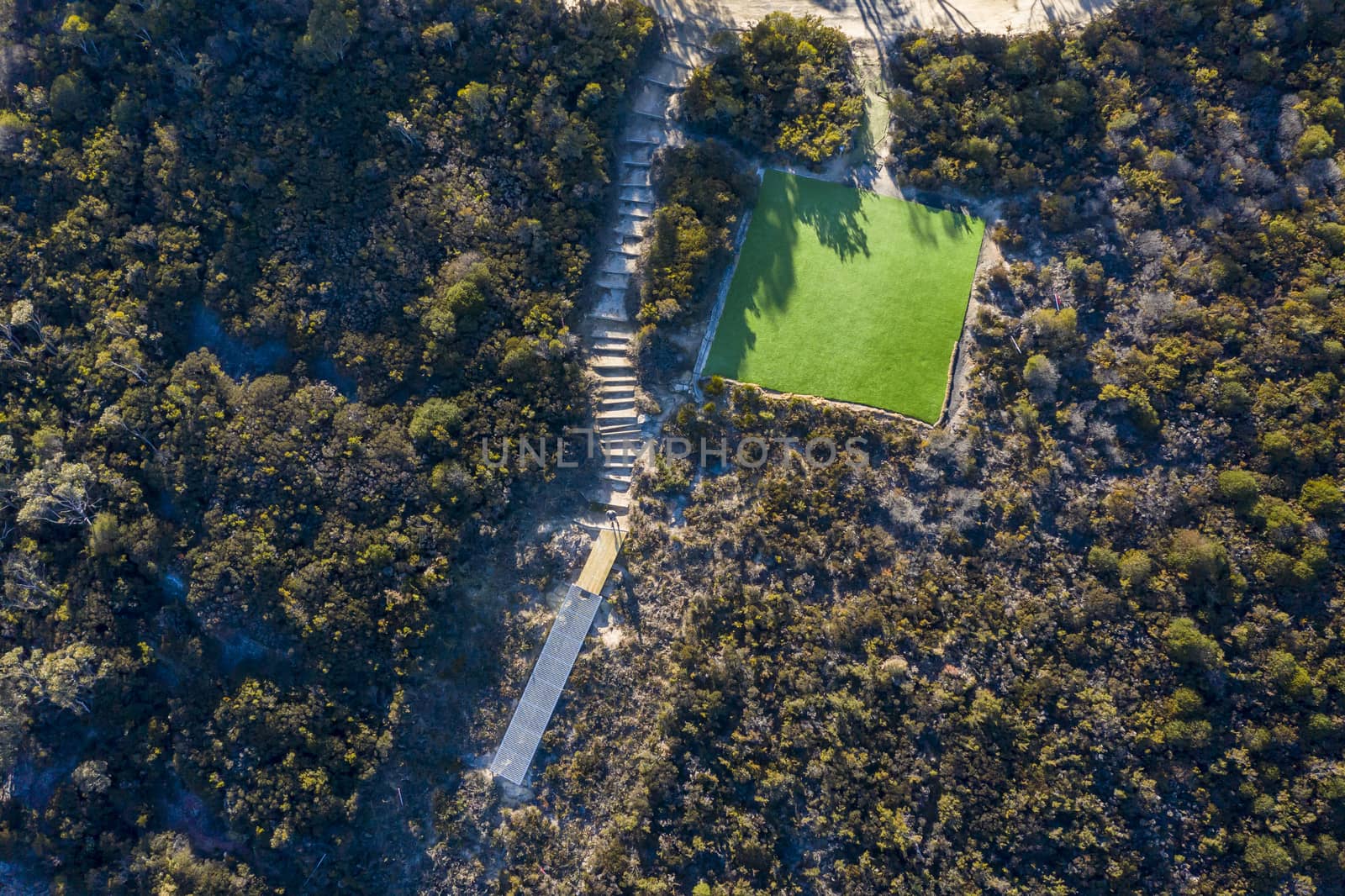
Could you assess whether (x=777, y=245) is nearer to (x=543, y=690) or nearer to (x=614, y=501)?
(x=614, y=501)

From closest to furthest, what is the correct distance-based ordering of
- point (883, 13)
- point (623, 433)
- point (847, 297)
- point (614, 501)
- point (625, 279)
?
point (614, 501), point (623, 433), point (847, 297), point (625, 279), point (883, 13)

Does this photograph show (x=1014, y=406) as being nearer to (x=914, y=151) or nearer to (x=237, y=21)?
(x=914, y=151)

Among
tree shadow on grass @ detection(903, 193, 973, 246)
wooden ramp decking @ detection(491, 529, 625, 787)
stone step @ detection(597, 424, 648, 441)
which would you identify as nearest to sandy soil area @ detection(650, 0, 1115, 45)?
tree shadow on grass @ detection(903, 193, 973, 246)

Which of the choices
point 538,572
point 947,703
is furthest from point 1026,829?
point 538,572

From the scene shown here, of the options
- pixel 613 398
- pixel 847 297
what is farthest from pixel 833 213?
pixel 613 398

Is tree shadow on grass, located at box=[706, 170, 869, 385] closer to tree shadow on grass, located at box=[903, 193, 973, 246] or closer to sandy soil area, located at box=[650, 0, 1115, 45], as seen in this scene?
tree shadow on grass, located at box=[903, 193, 973, 246]

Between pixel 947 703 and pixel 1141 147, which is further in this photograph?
pixel 1141 147

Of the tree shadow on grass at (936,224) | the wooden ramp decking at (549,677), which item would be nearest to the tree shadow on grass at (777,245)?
the tree shadow on grass at (936,224)
